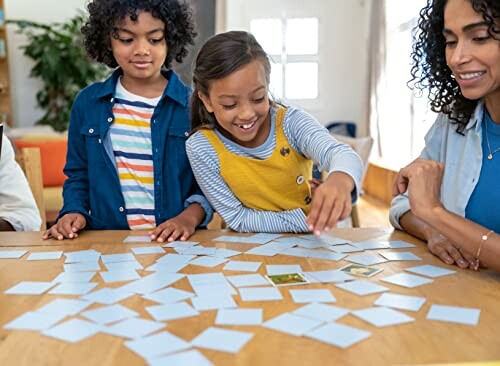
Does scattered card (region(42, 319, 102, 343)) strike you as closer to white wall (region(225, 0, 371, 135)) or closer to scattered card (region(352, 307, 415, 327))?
scattered card (region(352, 307, 415, 327))

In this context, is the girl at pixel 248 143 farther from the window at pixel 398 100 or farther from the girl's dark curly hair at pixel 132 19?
the window at pixel 398 100

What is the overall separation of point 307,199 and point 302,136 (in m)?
0.22

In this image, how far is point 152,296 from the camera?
Answer: 105cm

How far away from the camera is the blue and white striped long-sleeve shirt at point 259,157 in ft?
5.19

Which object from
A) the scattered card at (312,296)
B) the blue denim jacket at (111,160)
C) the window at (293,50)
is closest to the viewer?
the scattered card at (312,296)

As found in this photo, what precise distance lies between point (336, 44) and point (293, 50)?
62cm

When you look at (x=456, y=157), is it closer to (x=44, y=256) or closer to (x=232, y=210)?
(x=232, y=210)

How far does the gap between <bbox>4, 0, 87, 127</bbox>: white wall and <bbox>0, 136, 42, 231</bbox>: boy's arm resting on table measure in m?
6.34

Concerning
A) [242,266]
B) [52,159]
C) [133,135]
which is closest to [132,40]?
[133,135]

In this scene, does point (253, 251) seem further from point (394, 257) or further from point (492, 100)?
point (492, 100)

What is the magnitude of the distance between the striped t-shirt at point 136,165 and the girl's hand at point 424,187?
2.90 feet

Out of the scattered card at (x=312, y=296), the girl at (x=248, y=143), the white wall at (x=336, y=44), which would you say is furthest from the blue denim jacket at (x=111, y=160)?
the white wall at (x=336, y=44)

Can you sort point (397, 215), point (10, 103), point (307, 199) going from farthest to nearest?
point (10, 103)
point (307, 199)
point (397, 215)

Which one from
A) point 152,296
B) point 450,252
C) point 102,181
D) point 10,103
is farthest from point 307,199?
point 10,103
